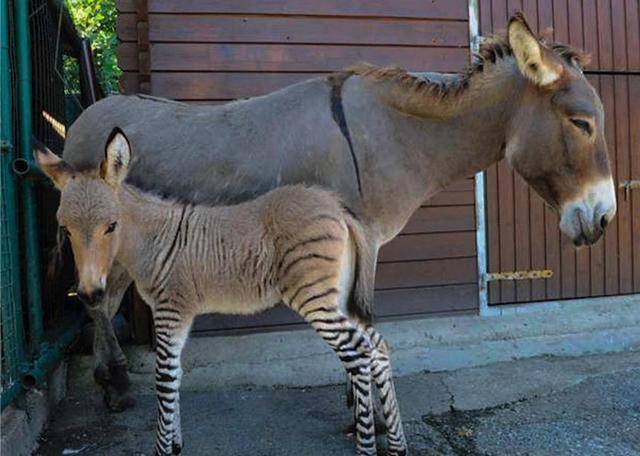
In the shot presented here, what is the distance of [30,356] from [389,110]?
2575 millimetres

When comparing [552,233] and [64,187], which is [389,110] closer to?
[64,187]

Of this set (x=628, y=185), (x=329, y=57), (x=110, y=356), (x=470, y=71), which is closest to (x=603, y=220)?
(x=470, y=71)

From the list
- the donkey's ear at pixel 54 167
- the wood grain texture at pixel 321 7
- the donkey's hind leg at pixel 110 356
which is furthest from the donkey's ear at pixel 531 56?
the donkey's hind leg at pixel 110 356

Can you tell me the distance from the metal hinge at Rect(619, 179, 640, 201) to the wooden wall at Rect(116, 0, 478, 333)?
163cm

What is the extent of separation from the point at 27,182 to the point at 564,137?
3149 mm

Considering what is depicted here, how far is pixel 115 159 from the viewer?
2959mm

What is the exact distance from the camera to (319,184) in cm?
337

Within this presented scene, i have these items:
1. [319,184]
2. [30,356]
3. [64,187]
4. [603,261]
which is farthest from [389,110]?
[603,261]

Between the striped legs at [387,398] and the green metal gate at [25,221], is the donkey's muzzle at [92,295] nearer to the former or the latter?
the green metal gate at [25,221]

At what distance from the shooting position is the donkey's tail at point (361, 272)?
326cm

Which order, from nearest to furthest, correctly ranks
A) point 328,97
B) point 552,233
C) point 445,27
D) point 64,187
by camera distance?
point 64,187 < point 328,97 < point 445,27 < point 552,233

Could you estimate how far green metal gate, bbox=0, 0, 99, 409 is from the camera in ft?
10.8

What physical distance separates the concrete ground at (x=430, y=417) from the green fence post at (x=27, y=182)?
0.72 metres

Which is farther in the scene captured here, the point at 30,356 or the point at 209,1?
the point at 209,1
